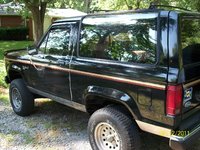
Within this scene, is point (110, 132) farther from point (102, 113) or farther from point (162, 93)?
point (162, 93)

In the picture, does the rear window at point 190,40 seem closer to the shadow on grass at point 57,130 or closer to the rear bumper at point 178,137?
the rear bumper at point 178,137

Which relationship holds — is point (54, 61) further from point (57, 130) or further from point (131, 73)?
point (131, 73)

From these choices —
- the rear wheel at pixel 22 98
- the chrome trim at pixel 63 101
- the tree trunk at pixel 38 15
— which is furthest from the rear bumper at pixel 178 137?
the tree trunk at pixel 38 15

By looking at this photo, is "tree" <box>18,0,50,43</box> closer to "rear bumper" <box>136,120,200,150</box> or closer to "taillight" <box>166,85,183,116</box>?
"rear bumper" <box>136,120,200,150</box>

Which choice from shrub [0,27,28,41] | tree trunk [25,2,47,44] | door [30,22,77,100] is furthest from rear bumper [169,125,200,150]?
shrub [0,27,28,41]

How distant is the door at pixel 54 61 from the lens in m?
4.56

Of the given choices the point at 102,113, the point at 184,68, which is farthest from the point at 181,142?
the point at 102,113

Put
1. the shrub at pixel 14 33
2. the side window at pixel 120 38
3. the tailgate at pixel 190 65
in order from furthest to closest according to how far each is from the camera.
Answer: the shrub at pixel 14 33 → the side window at pixel 120 38 → the tailgate at pixel 190 65

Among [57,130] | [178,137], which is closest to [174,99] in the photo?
[178,137]

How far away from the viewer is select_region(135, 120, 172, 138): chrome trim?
132 inches

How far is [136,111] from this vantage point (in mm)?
3590

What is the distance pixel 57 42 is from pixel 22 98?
148cm

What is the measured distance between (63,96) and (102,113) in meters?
1.03

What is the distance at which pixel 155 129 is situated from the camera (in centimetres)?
347
